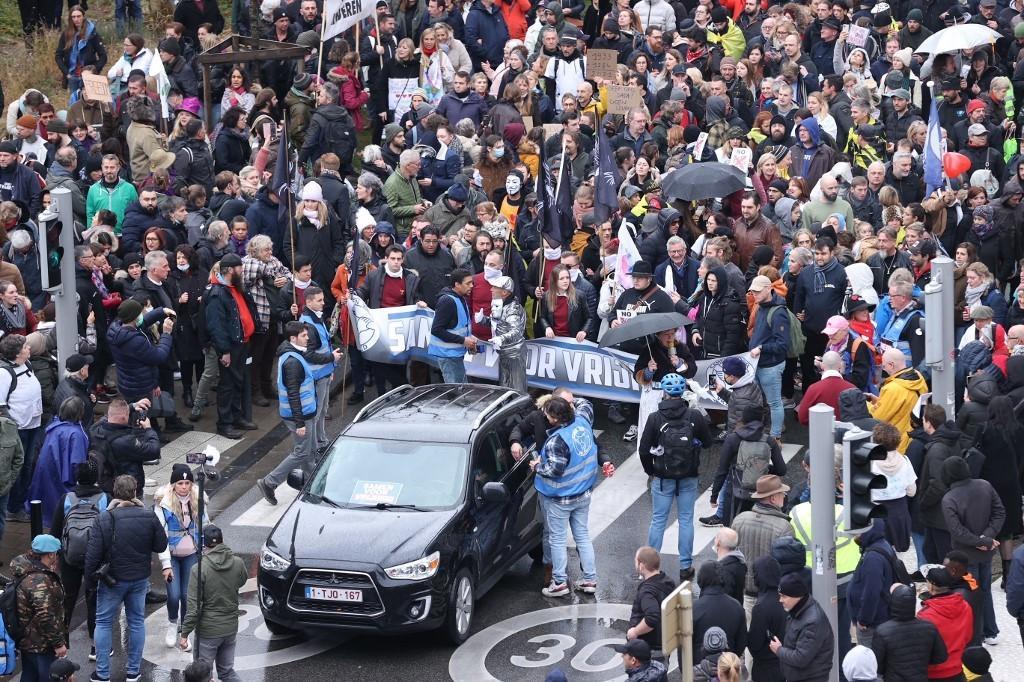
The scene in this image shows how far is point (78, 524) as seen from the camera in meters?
14.0

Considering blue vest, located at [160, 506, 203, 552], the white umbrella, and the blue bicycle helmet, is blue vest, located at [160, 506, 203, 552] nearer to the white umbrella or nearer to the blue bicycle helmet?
the blue bicycle helmet

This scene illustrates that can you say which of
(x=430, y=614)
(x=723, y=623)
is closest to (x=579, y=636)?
(x=430, y=614)

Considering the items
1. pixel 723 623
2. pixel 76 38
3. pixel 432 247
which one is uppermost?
pixel 76 38

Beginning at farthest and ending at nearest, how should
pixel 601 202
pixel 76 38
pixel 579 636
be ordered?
pixel 76 38 < pixel 601 202 < pixel 579 636

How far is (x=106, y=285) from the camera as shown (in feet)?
62.6

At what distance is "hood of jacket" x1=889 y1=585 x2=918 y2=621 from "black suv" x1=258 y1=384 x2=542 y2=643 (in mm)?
3987

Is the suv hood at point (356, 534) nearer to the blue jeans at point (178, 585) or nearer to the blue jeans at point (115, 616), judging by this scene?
the blue jeans at point (178, 585)

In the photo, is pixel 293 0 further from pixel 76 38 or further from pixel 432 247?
pixel 432 247

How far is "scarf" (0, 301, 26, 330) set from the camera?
17766mm

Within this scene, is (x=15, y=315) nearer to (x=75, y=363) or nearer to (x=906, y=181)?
(x=75, y=363)

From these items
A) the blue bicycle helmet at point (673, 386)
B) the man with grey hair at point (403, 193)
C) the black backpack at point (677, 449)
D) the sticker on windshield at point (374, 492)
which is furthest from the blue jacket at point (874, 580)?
the man with grey hair at point (403, 193)

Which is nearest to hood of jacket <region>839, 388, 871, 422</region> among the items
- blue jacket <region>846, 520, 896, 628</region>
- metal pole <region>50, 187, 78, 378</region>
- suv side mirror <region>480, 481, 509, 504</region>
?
blue jacket <region>846, 520, 896, 628</region>

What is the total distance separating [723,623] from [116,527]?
5.04 m

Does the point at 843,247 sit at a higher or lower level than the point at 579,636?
higher
